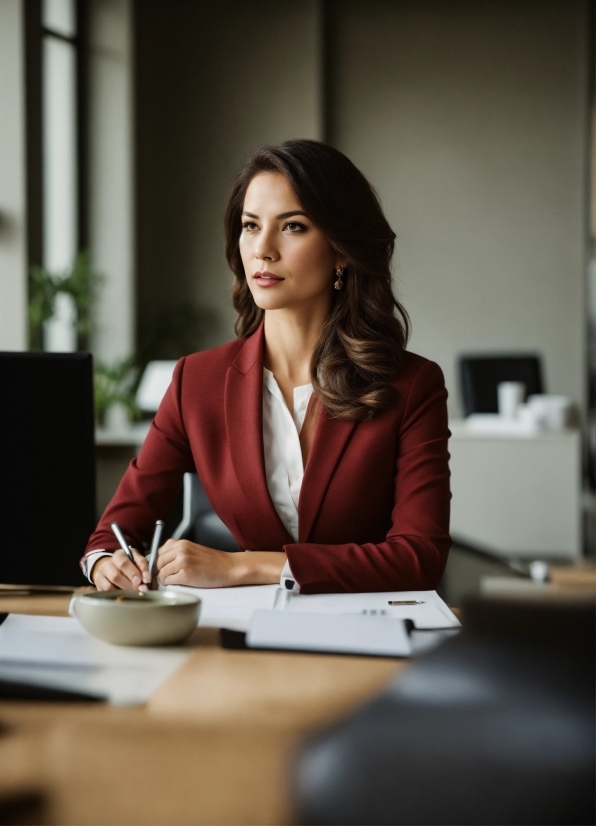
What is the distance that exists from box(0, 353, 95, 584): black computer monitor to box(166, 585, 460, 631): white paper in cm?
22

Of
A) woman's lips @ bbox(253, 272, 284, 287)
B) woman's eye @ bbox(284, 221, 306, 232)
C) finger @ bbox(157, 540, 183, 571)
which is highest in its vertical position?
woman's eye @ bbox(284, 221, 306, 232)

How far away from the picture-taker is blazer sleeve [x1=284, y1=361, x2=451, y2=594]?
138 cm

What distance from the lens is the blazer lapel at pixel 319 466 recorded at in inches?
64.5

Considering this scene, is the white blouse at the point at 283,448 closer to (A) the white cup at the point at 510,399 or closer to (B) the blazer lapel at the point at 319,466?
(B) the blazer lapel at the point at 319,466

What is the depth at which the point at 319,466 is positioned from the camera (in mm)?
1646

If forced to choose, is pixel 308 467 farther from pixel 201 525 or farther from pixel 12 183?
pixel 12 183

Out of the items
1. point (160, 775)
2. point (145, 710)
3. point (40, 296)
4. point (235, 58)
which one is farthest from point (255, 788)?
point (235, 58)

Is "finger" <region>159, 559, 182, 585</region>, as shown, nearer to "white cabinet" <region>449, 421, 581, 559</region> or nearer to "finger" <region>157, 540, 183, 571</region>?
"finger" <region>157, 540, 183, 571</region>

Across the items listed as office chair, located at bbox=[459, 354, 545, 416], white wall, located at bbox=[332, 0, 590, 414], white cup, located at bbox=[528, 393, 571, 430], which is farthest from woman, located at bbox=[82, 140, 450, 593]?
white wall, located at bbox=[332, 0, 590, 414]

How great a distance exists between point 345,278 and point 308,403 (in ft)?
0.92

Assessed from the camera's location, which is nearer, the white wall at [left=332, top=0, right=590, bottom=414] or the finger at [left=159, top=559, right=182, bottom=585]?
the finger at [left=159, top=559, right=182, bottom=585]

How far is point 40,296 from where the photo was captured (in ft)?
14.9

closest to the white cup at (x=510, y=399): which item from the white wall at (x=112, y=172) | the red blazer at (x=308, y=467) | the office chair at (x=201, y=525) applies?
the office chair at (x=201, y=525)

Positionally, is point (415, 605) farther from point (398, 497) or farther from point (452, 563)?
point (452, 563)
